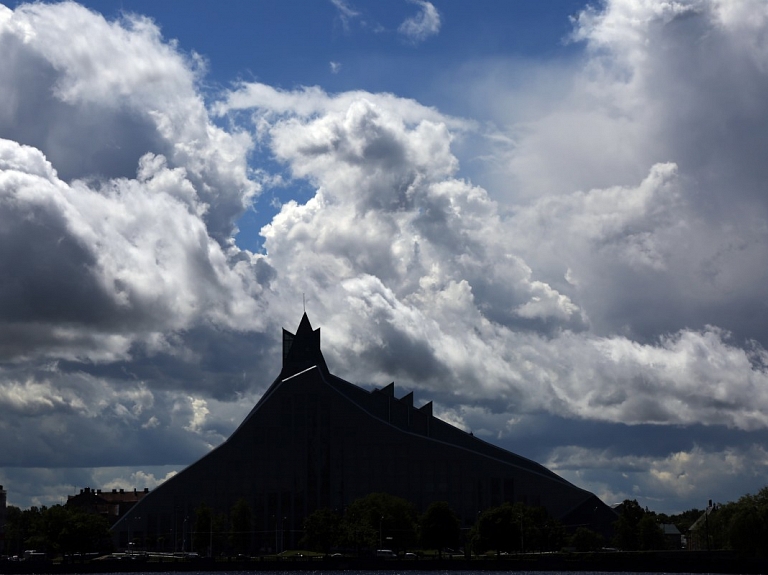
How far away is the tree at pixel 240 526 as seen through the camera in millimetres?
185875

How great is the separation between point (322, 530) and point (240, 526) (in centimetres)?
2023

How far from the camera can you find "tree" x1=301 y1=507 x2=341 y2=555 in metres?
171

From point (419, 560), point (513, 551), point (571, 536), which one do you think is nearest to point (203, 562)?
point (419, 560)

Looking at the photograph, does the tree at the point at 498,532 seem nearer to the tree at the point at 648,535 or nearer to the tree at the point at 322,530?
the tree at the point at 648,535

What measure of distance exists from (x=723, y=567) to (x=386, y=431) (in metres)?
81.9

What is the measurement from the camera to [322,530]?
17162cm

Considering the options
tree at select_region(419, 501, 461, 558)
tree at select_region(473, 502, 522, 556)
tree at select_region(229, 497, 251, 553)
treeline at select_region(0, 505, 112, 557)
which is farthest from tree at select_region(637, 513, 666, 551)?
treeline at select_region(0, 505, 112, 557)

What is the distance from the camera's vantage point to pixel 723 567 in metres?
121

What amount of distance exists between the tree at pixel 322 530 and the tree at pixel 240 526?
12.7m

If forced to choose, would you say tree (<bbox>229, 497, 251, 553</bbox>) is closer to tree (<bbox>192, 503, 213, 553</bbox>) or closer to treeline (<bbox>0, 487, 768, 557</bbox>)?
treeline (<bbox>0, 487, 768, 557</bbox>)

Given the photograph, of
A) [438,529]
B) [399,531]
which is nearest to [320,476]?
[399,531]

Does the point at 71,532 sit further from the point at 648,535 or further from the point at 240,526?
the point at 648,535

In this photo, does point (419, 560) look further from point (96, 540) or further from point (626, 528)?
point (96, 540)

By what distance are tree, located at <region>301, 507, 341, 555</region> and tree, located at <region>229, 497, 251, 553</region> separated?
12.7 m
